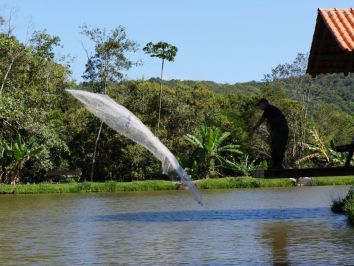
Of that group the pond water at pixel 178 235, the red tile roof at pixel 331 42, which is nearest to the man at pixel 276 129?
the red tile roof at pixel 331 42

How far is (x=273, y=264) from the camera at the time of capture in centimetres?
1389

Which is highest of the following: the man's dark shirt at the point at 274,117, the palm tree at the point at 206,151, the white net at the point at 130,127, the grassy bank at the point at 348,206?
the palm tree at the point at 206,151

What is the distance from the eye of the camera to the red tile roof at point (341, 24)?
13.2 meters

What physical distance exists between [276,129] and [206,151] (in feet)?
133

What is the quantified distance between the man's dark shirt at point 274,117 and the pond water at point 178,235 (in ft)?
10.6

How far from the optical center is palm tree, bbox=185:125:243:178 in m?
51.9

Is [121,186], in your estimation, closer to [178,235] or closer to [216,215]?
[216,215]

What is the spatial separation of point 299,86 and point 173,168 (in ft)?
219

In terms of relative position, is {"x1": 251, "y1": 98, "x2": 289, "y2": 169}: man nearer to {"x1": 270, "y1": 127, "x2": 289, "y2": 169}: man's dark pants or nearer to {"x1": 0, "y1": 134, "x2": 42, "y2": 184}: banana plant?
{"x1": 270, "y1": 127, "x2": 289, "y2": 169}: man's dark pants

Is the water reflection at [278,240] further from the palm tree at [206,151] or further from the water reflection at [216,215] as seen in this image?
the palm tree at [206,151]

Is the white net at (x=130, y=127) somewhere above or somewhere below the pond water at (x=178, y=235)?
above

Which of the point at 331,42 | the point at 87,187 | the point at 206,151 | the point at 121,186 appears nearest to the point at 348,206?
the point at 331,42

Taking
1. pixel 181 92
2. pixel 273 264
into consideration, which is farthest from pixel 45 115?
pixel 273 264

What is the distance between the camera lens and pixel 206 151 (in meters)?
52.5
